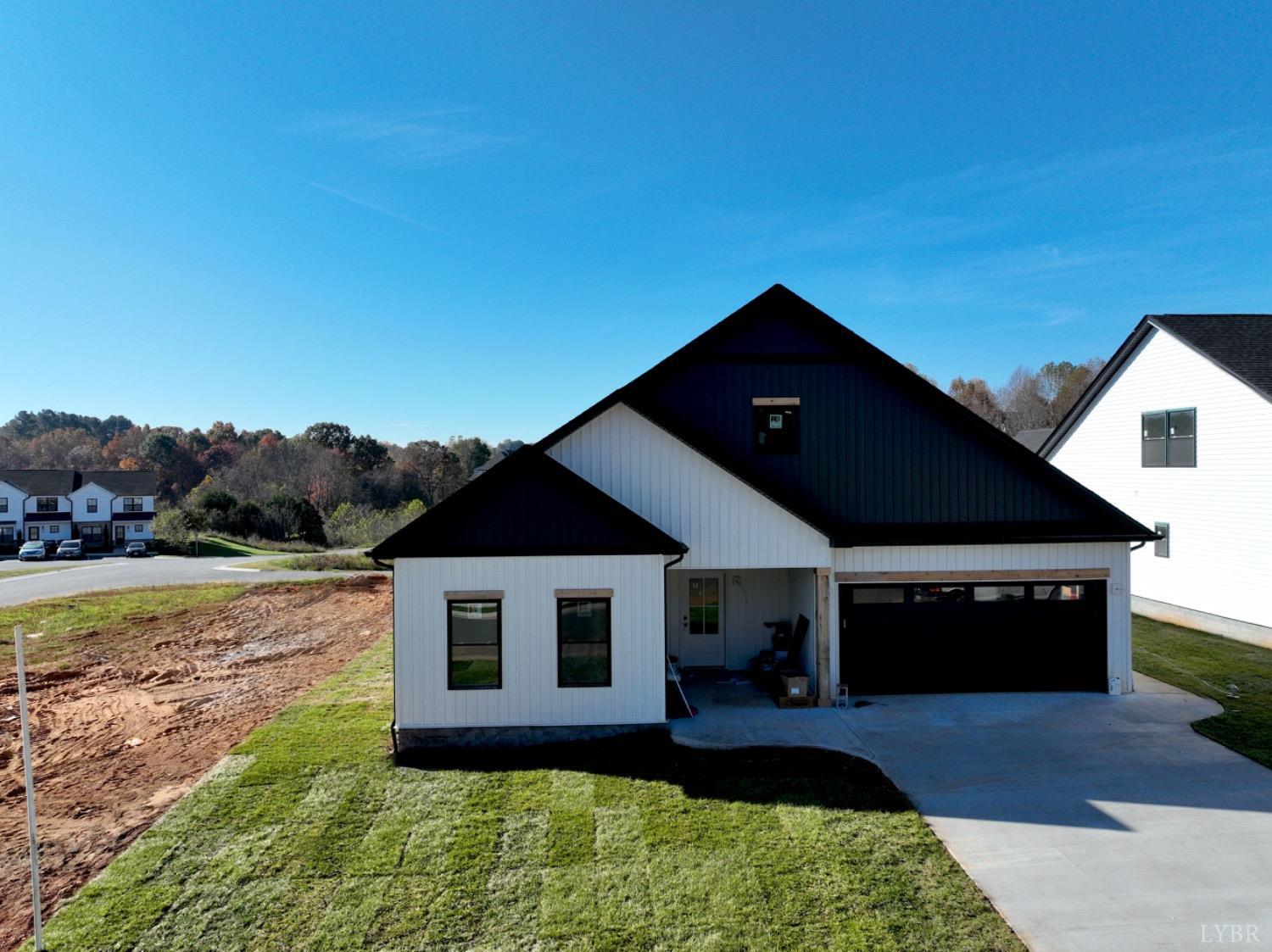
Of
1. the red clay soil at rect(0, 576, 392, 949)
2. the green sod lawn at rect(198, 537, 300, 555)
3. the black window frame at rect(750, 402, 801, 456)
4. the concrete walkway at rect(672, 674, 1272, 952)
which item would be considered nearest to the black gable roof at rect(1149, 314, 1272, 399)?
the concrete walkway at rect(672, 674, 1272, 952)

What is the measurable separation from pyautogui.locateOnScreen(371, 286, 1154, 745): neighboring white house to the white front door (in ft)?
0.13

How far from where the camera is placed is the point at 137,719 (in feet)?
41.0

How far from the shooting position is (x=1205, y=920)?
6.06 metres

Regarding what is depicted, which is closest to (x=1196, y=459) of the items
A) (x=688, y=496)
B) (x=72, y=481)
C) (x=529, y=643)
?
(x=688, y=496)

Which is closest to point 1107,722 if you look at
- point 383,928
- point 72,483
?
point 383,928

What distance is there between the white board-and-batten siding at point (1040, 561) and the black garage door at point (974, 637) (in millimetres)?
210

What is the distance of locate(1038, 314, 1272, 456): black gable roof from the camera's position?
1642cm

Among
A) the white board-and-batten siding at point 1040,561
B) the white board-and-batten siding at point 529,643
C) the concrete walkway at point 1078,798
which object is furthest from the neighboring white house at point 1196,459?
the white board-and-batten siding at point 529,643

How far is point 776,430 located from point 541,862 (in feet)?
28.2

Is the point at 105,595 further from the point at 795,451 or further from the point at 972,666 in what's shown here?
the point at 972,666

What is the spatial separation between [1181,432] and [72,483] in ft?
237

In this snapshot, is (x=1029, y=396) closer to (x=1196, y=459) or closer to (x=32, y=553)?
(x=1196, y=459)

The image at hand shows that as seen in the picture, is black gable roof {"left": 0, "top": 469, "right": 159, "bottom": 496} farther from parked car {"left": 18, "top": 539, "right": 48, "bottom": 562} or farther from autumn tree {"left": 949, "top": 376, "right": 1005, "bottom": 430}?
autumn tree {"left": 949, "top": 376, "right": 1005, "bottom": 430}

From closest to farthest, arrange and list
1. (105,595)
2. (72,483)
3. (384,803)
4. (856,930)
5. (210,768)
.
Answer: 1. (856,930)
2. (384,803)
3. (210,768)
4. (105,595)
5. (72,483)
